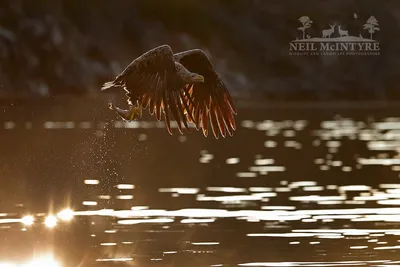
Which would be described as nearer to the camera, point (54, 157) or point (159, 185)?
point (159, 185)

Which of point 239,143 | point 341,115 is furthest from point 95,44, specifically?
point 239,143

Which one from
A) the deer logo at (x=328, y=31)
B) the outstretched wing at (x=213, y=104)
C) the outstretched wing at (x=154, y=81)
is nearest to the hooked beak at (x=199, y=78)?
the outstretched wing at (x=154, y=81)

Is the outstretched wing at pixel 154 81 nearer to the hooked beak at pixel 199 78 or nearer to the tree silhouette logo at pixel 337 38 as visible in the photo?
the hooked beak at pixel 199 78

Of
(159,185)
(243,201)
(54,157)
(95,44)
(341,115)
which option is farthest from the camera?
(95,44)

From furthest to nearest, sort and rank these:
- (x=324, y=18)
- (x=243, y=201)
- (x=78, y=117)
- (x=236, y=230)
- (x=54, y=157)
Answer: (x=324, y=18) → (x=78, y=117) → (x=54, y=157) → (x=243, y=201) → (x=236, y=230)

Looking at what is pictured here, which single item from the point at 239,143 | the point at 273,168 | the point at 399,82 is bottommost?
the point at 273,168

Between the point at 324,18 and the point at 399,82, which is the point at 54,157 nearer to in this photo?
the point at 399,82

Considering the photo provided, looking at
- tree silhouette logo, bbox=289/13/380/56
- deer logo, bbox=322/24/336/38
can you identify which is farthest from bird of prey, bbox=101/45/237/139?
deer logo, bbox=322/24/336/38

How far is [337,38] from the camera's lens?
102 meters

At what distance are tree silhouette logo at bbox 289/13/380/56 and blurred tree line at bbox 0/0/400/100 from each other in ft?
1.36

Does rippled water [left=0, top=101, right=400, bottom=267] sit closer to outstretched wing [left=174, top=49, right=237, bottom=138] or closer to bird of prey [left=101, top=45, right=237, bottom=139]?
outstretched wing [left=174, top=49, right=237, bottom=138]

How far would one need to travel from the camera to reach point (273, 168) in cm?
3312

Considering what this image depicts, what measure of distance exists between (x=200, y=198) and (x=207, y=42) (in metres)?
71.1

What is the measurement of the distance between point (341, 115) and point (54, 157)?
29260 millimetres
